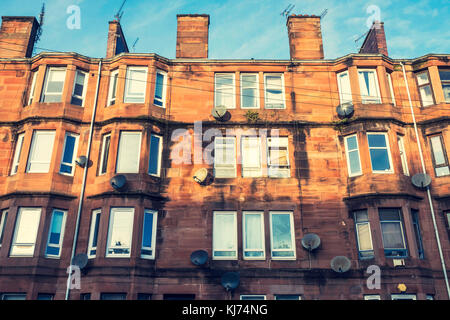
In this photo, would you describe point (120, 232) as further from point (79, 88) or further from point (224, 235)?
point (79, 88)

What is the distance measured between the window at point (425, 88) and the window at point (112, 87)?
636 inches

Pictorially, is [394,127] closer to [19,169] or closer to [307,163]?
[307,163]

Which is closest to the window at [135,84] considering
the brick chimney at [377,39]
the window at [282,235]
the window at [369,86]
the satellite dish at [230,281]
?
the window at [282,235]

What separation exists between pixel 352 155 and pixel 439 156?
14.1ft

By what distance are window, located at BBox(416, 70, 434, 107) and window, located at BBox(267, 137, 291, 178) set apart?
25.2 ft

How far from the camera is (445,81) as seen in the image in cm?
2130

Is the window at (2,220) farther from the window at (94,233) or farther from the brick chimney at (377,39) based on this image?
the brick chimney at (377,39)

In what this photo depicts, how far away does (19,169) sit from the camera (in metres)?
18.7

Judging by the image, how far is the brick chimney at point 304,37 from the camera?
22.7 meters

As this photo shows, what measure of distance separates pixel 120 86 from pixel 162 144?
148 inches

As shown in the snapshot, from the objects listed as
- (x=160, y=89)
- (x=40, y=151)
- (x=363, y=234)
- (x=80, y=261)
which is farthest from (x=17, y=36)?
(x=363, y=234)

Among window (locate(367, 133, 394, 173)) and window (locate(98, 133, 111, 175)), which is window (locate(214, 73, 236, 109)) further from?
window (locate(367, 133, 394, 173))
